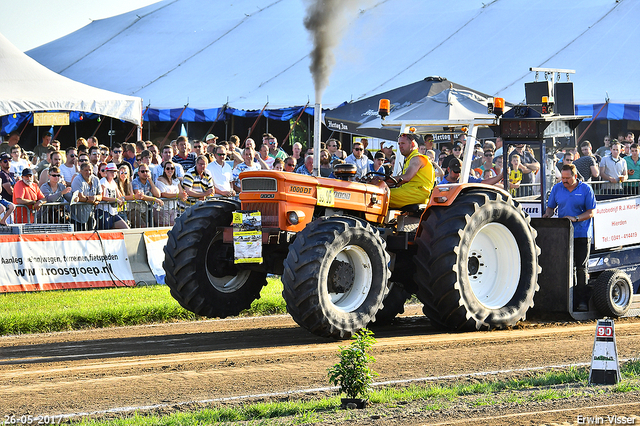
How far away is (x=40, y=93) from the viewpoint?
54.8 feet

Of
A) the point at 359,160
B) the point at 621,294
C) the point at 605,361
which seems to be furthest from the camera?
the point at 359,160

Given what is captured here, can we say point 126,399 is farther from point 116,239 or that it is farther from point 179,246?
point 116,239

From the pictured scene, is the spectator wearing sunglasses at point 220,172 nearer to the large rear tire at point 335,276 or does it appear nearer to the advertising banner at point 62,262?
the advertising banner at point 62,262

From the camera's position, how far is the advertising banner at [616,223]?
10.1 metres

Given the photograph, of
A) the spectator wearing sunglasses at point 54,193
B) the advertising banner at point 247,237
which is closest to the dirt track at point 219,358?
the advertising banner at point 247,237

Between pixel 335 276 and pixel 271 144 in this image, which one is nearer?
pixel 335 276

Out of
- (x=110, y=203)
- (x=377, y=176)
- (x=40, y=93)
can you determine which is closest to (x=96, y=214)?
(x=110, y=203)

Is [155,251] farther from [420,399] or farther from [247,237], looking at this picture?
[420,399]

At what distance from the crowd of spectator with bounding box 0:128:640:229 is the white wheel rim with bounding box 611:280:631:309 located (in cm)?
215

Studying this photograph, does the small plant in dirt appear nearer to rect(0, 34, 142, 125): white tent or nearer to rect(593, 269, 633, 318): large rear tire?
rect(593, 269, 633, 318): large rear tire

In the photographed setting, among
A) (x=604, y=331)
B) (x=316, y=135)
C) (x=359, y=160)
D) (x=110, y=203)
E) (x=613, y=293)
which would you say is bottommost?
(x=604, y=331)

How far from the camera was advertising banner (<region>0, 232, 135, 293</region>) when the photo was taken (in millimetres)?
11805

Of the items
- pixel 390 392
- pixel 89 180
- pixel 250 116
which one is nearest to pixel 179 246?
pixel 390 392

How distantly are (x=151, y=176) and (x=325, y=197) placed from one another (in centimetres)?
651
